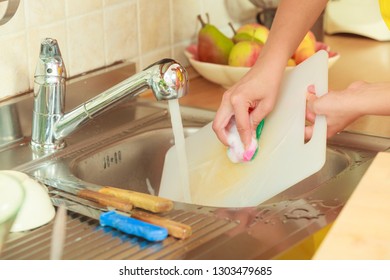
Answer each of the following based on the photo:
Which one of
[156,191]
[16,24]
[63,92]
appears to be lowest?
[156,191]

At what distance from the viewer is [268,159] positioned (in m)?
1.55

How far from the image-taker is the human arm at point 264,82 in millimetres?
1520

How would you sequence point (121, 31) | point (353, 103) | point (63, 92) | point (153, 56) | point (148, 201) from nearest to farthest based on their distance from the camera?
point (148, 201) → point (353, 103) → point (63, 92) → point (121, 31) → point (153, 56)

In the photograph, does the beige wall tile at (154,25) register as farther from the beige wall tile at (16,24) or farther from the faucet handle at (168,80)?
the faucet handle at (168,80)

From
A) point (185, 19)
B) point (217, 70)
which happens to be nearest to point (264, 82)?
point (217, 70)

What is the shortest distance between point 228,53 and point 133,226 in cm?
80

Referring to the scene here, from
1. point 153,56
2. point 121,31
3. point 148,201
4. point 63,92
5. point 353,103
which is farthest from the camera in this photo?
point 153,56

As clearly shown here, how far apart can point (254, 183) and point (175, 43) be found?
601 mm

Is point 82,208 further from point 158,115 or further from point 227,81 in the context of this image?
point 227,81

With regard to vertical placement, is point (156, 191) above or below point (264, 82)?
below

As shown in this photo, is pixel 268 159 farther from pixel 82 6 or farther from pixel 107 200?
pixel 82 6

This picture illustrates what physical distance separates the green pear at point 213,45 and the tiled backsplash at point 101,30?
0.09 metres

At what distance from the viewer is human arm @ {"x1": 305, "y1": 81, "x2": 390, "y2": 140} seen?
4.79ft

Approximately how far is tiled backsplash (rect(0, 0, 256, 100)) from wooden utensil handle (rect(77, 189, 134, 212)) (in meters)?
0.34
